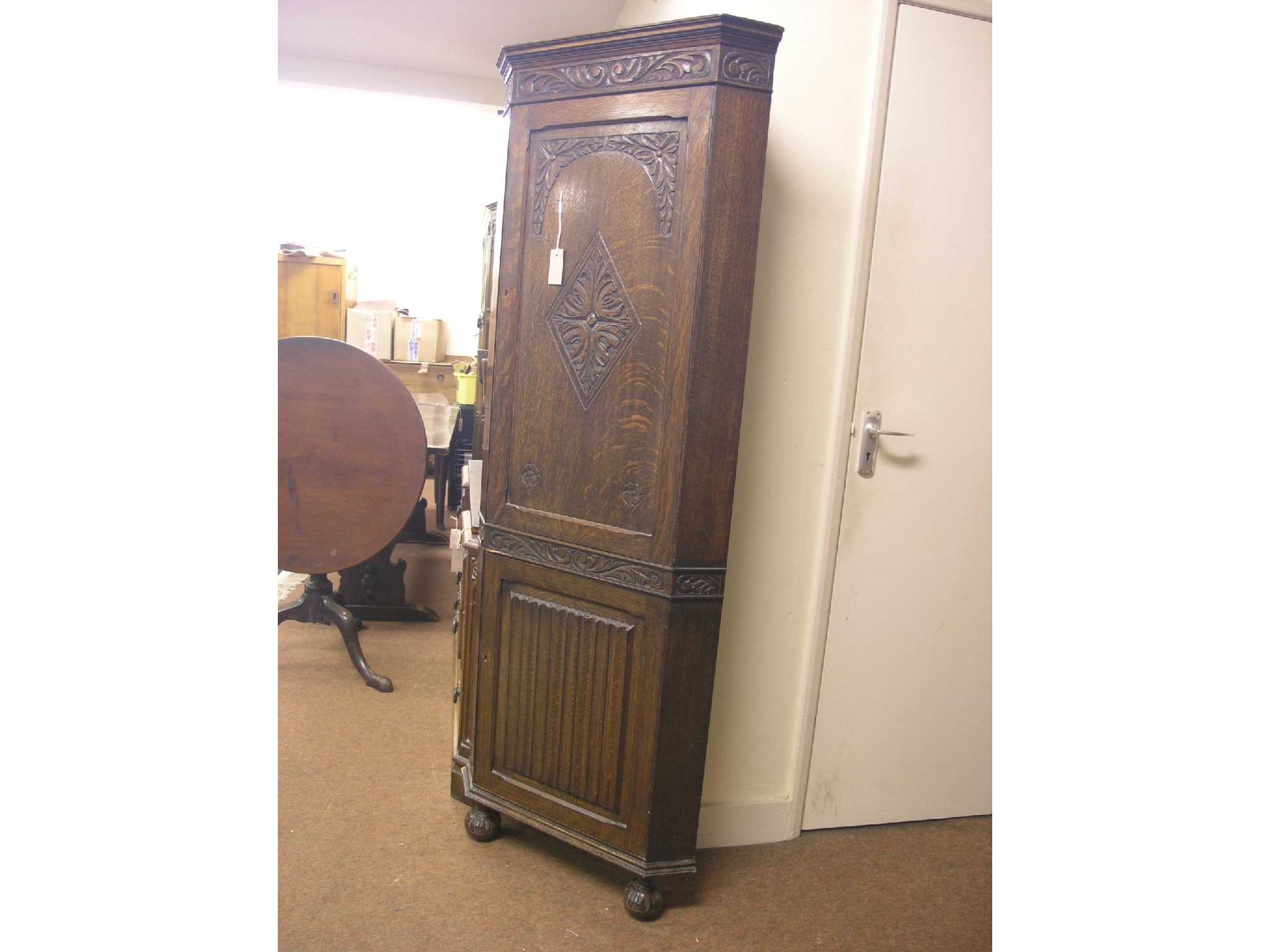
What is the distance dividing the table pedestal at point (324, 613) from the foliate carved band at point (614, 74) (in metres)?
2.08

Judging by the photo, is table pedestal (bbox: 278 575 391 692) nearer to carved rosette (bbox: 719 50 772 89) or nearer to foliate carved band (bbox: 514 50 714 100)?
foliate carved band (bbox: 514 50 714 100)

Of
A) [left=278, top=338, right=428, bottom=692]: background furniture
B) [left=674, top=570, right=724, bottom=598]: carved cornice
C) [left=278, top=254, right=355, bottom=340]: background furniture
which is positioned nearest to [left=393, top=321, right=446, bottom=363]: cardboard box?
[left=278, top=254, right=355, bottom=340]: background furniture

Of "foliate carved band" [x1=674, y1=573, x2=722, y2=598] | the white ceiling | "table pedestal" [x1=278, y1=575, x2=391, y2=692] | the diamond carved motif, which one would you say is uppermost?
the white ceiling

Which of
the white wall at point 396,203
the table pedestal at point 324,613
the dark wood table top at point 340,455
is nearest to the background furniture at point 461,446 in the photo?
the white wall at point 396,203

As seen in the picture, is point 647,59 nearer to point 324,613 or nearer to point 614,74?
point 614,74

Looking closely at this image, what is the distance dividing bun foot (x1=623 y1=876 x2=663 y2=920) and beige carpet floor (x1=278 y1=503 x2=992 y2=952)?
2cm

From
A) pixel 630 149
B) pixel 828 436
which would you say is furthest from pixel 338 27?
pixel 828 436

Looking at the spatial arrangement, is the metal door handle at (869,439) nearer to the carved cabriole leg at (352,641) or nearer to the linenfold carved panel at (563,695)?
the linenfold carved panel at (563,695)

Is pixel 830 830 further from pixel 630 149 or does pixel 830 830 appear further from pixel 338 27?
pixel 338 27

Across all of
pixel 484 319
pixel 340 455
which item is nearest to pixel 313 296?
pixel 484 319

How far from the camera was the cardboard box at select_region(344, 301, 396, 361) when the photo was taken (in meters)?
6.00

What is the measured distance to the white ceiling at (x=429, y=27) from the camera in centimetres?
309

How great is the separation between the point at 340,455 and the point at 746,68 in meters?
1.98
